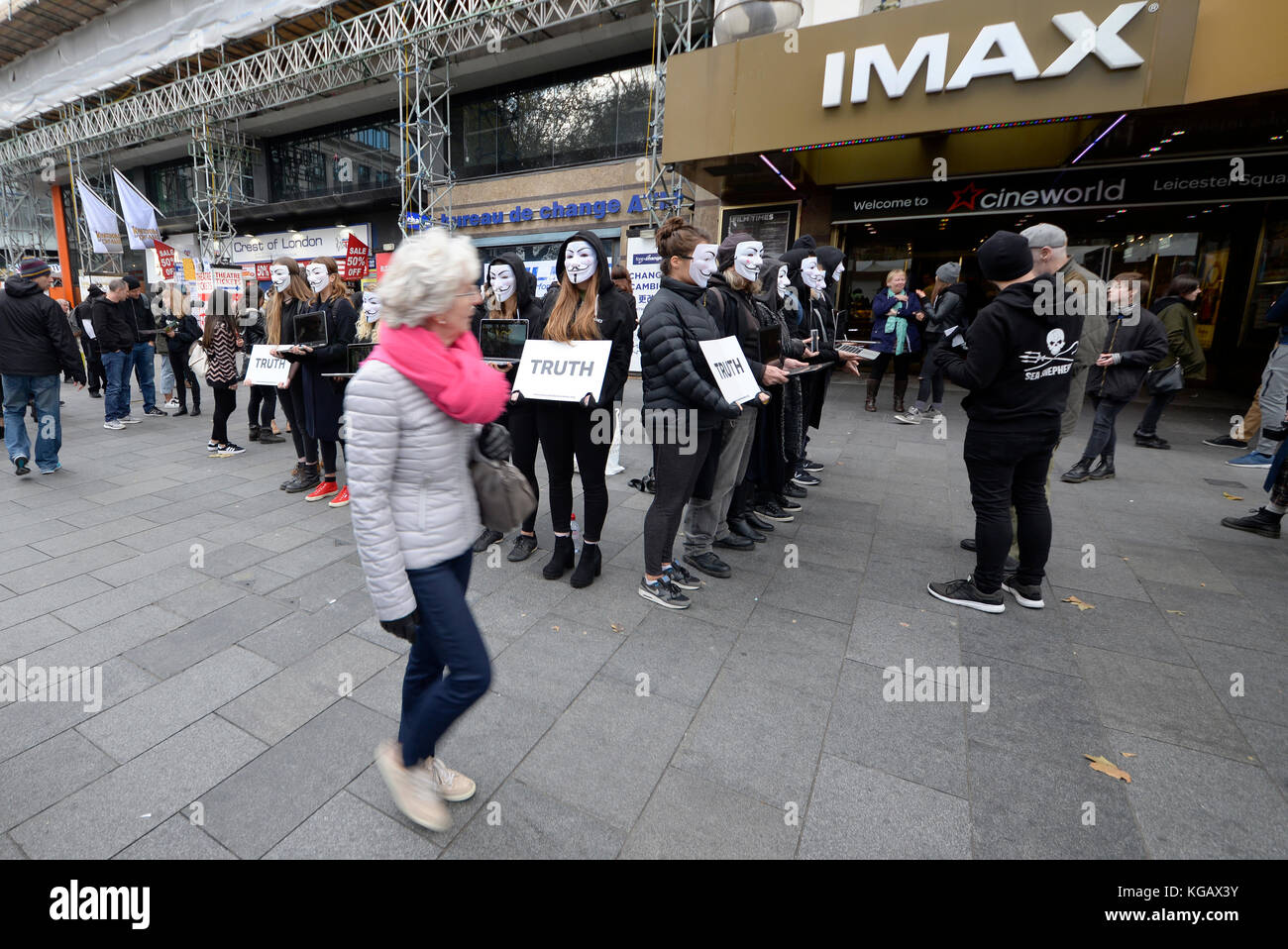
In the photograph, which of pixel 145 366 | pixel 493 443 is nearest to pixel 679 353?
pixel 493 443

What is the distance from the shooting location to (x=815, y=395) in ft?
19.7

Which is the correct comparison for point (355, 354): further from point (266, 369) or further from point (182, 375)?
point (182, 375)

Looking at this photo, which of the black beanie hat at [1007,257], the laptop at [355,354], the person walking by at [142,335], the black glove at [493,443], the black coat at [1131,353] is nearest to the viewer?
the black glove at [493,443]

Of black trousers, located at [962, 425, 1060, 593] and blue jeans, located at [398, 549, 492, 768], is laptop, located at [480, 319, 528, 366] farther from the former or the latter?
black trousers, located at [962, 425, 1060, 593]

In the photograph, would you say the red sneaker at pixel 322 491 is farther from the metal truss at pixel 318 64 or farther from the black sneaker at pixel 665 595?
the metal truss at pixel 318 64

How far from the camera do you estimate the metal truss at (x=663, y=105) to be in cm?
1105

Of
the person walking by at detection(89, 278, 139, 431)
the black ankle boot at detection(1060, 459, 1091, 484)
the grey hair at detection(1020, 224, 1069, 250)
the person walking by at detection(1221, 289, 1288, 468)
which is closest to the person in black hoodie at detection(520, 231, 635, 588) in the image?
the grey hair at detection(1020, 224, 1069, 250)

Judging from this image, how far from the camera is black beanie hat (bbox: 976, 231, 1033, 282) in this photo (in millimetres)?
3113

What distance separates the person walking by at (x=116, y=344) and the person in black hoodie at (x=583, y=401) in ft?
25.2

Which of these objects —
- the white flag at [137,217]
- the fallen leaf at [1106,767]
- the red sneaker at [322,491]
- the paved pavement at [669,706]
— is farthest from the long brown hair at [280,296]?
the white flag at [137,217]

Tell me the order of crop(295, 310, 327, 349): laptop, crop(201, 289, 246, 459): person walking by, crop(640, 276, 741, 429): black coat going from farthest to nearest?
crop(201, 289, 246, 459): person walking by → crop(295, 310, 327, 349): laptop → crop(640, 276, 741, 429): black coat

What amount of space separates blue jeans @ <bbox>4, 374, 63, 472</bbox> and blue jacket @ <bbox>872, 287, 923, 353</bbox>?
9883 millimetres

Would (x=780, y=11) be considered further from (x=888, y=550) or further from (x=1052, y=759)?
(x=1052, y=759)

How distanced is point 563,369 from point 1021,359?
2.44 meters
